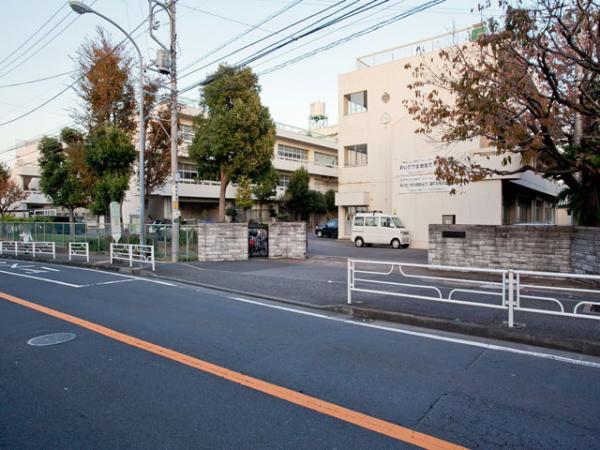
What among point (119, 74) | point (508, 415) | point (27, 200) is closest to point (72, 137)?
point (119, 74)

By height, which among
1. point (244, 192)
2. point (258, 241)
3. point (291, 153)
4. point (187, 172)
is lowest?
point (258, 241)

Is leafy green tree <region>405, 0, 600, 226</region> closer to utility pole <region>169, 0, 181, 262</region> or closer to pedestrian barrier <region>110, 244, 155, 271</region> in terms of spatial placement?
utility pole <region>169, 0, 181, 262</region>

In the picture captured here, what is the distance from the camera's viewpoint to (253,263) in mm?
15617

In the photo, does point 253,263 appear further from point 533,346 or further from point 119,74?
point 119,74

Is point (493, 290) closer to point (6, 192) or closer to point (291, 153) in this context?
point (291, 153)

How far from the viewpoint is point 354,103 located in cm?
3014

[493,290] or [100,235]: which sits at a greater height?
[100,235]

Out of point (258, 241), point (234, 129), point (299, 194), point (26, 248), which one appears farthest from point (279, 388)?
point (299, 194)

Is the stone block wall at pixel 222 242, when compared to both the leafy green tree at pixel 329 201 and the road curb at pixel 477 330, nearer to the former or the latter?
the road curb at pixel 477 330

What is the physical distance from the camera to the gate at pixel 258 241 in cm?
1739

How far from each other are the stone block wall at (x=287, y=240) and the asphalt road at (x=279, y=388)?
32.8 feet

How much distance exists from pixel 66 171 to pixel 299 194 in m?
21.8

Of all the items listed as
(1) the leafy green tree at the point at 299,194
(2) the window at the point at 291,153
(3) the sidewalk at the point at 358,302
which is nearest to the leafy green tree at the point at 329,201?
(1) the leafy green tree at the point at 299,194

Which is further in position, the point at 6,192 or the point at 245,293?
Answer: the point at 6,192
